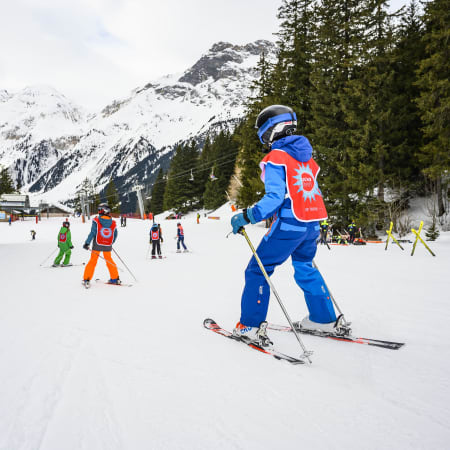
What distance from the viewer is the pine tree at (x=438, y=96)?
13.9m

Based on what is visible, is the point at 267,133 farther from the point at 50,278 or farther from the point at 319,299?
the point at 50,278

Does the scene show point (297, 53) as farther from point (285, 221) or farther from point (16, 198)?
point (16, 198)

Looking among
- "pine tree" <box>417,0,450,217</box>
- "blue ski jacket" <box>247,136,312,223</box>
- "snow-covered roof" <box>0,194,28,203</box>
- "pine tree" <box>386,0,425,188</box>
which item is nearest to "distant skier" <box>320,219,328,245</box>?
"pine tree" <box>386,0,425,188</box>

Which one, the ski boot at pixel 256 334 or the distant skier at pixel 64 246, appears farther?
the distant skier at pixel 64 246

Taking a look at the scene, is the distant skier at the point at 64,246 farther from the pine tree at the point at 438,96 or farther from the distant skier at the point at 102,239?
the pine tree at the point at 438,96

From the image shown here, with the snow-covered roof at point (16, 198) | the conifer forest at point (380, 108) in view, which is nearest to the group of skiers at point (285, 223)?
the conifer forest at point (380, 108)

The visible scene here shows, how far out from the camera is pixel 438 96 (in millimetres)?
14469

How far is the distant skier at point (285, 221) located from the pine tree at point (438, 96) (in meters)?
14.3

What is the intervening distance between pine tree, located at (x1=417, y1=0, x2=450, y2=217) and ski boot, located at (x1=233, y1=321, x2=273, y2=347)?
14952mm

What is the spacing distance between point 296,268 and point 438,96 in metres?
16.4

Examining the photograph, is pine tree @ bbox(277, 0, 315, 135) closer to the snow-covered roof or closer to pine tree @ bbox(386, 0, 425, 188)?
pine tree @ bbox(386, 0, 425, 188)

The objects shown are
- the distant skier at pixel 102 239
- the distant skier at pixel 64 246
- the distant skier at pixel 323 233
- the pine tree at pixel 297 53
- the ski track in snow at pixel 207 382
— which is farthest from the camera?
the pine tree at pixel 297 53

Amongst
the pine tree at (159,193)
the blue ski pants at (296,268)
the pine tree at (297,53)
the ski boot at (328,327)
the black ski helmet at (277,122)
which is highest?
the pine tree at (297,53)

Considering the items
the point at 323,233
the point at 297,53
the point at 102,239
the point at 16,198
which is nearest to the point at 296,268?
the point at 102,239
